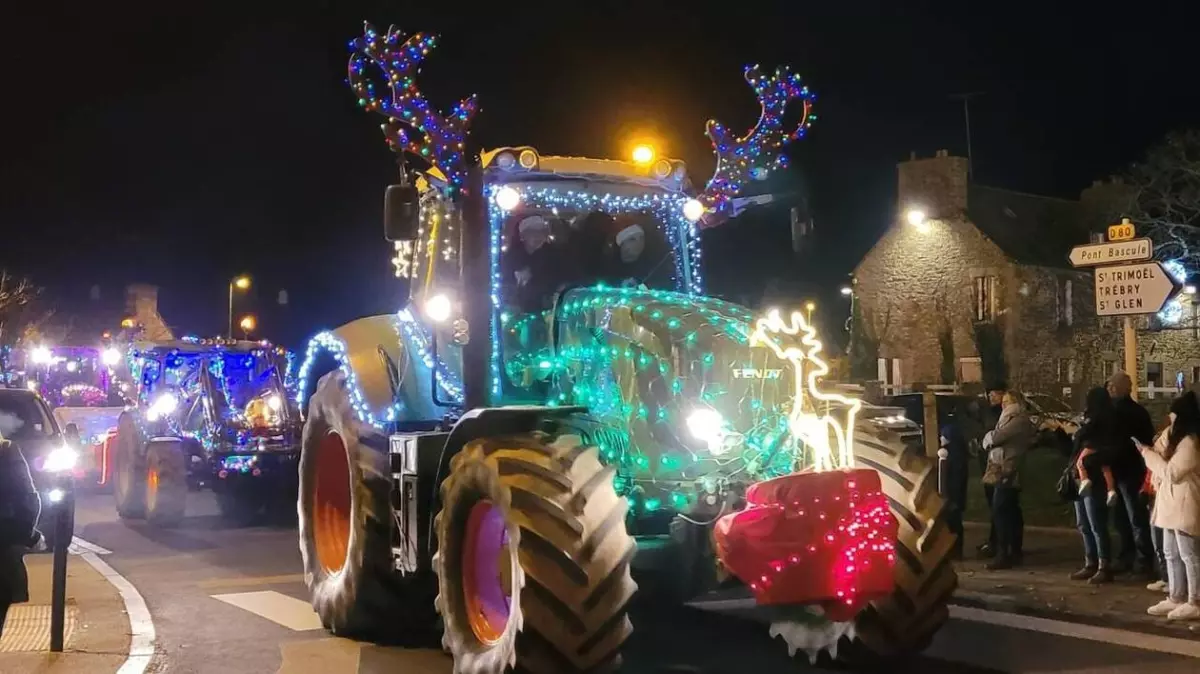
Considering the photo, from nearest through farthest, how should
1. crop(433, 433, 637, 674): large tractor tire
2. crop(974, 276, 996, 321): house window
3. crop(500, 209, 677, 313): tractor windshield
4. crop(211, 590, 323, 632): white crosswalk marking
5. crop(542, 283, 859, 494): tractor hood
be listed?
crop(433, 433, 637, 674): large tractor tire → crop(542, 283, 859, 494): tractor hood → crop(500, 209, 677, 313): tractor windshield → crop(211, 590, 323, 632): white crosswalk marking → crop(974, 276, 996, 321): house window

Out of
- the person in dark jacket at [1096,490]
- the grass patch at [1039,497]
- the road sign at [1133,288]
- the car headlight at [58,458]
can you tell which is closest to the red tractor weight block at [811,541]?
the person in dark jacket at [1096,490]

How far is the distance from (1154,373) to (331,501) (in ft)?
130

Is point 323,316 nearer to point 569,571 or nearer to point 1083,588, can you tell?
point 1083,588

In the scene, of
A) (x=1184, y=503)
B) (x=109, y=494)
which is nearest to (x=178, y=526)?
(x=109, y=494)

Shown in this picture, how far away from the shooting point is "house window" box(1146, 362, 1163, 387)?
43250 millimetres

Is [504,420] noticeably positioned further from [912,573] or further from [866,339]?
[866,339]

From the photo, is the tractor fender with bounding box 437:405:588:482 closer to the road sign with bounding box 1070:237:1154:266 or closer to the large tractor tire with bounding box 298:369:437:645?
the large tractor tire with bounding box 298:369:437:645

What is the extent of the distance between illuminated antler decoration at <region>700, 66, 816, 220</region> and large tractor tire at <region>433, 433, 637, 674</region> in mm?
2888

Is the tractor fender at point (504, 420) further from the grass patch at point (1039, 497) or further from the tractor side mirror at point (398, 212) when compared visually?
the grass patch at point (1039, 497)

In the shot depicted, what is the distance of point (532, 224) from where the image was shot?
27.9 ft

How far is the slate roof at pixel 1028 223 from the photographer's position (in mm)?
41125

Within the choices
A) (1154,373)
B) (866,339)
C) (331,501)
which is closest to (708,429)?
(331,501)

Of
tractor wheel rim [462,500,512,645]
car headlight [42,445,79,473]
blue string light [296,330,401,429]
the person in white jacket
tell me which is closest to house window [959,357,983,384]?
the person in white jacket

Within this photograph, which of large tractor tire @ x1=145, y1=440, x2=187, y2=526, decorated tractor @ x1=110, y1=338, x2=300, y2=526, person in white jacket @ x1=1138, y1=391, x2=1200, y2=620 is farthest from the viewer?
decorated tractor @ x1=110, y1=338, x2=300, y2=526
